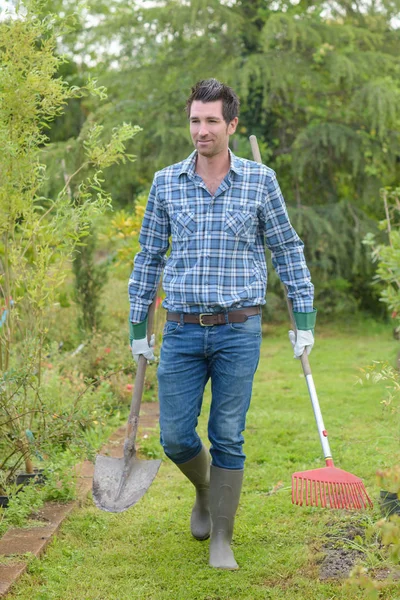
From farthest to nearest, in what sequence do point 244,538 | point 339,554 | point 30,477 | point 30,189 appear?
point 30,477, point 30,189, point 244,538, point 339,554

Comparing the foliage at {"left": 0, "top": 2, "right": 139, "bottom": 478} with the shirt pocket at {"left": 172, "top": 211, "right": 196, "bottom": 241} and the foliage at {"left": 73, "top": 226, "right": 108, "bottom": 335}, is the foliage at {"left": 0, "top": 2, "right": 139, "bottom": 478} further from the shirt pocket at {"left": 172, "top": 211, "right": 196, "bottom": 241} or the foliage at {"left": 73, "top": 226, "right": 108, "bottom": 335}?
the foliage at {"left": 73, "top": 226, "right": 108, "bottom": 335}

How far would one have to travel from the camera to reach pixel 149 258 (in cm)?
380

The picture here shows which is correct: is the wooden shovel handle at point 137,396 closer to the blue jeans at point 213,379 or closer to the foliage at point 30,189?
the blue jeans at point 213,379

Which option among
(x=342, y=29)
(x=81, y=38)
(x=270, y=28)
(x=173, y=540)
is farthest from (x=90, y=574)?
(x=81, y=38)

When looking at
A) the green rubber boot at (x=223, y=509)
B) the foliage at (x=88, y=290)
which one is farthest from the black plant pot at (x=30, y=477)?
the foliage at (x=88, y=290)

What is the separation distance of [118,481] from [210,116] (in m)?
1.60

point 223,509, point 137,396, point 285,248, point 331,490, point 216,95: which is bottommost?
point 223,509

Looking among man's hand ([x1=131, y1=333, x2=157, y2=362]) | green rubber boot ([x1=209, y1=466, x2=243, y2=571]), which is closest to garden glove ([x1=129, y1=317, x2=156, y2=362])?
man's hand ([x1=131, y1=333, x2=157, y2=362])

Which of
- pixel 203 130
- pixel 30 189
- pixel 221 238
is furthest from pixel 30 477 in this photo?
pixel 203 130

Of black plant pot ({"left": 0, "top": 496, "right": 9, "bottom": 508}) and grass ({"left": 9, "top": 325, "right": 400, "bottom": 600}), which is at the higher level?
black plant pot ({"left": 0, "top": 496, "right": 9, "bottom": 508})

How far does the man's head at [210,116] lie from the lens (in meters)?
3.54

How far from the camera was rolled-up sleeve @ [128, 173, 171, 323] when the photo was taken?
3.74m

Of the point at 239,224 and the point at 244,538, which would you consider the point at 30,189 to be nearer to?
the point at 239,224

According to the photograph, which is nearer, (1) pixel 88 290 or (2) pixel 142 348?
(2) pixel 142 348
